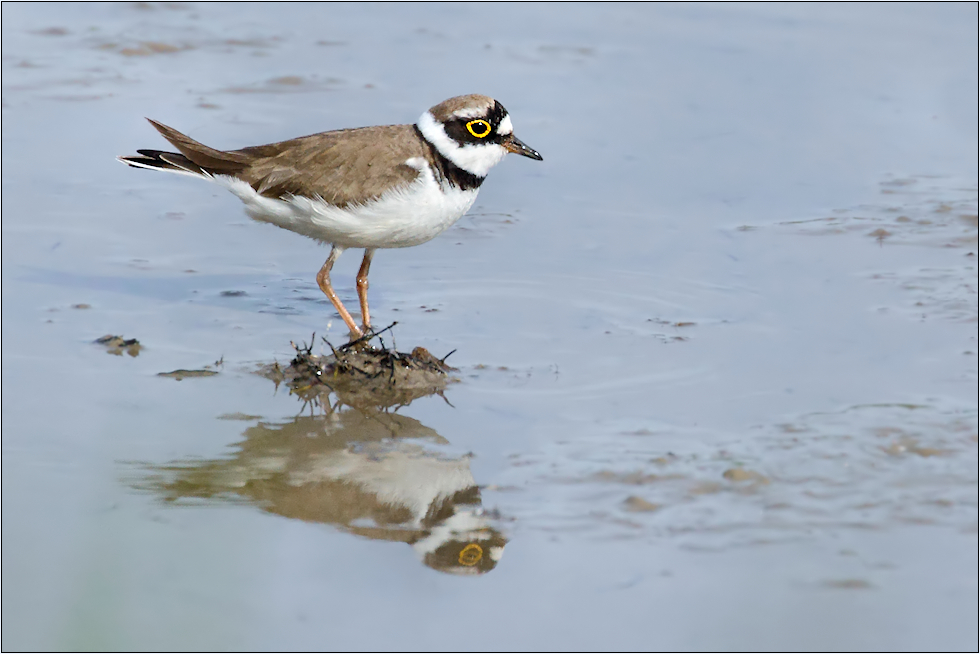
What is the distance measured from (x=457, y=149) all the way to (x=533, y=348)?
1031 mm

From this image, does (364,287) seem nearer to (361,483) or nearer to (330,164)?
(330,164)

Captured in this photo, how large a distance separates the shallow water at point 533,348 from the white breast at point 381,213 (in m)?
0.51

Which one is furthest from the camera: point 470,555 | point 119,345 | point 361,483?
point 119,345

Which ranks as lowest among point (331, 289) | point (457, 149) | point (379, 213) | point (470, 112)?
point (331, 289)

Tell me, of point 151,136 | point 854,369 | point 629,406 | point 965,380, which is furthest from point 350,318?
point 151,136

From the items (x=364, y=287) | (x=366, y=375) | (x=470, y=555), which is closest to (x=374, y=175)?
(x=364, y=287)

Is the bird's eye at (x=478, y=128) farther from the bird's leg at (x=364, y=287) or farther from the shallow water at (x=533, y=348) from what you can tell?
the shallow water at (x=533, y=348)

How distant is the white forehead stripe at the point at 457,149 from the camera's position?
6414 mm

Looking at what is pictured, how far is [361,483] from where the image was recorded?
192 inches

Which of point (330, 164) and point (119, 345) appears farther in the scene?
point (330, 164)

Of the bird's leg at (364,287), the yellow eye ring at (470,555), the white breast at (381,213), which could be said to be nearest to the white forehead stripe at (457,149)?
the white breast at (381,213)

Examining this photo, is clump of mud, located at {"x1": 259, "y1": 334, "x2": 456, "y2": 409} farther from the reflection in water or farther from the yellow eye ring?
the yellow eye ring

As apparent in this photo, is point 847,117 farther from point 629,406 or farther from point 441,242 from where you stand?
point 629,406

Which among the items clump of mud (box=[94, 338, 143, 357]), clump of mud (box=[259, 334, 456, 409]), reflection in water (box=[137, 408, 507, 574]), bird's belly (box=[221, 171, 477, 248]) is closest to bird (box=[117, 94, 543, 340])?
bird's belly (box=[221, 171, 477, 248])
